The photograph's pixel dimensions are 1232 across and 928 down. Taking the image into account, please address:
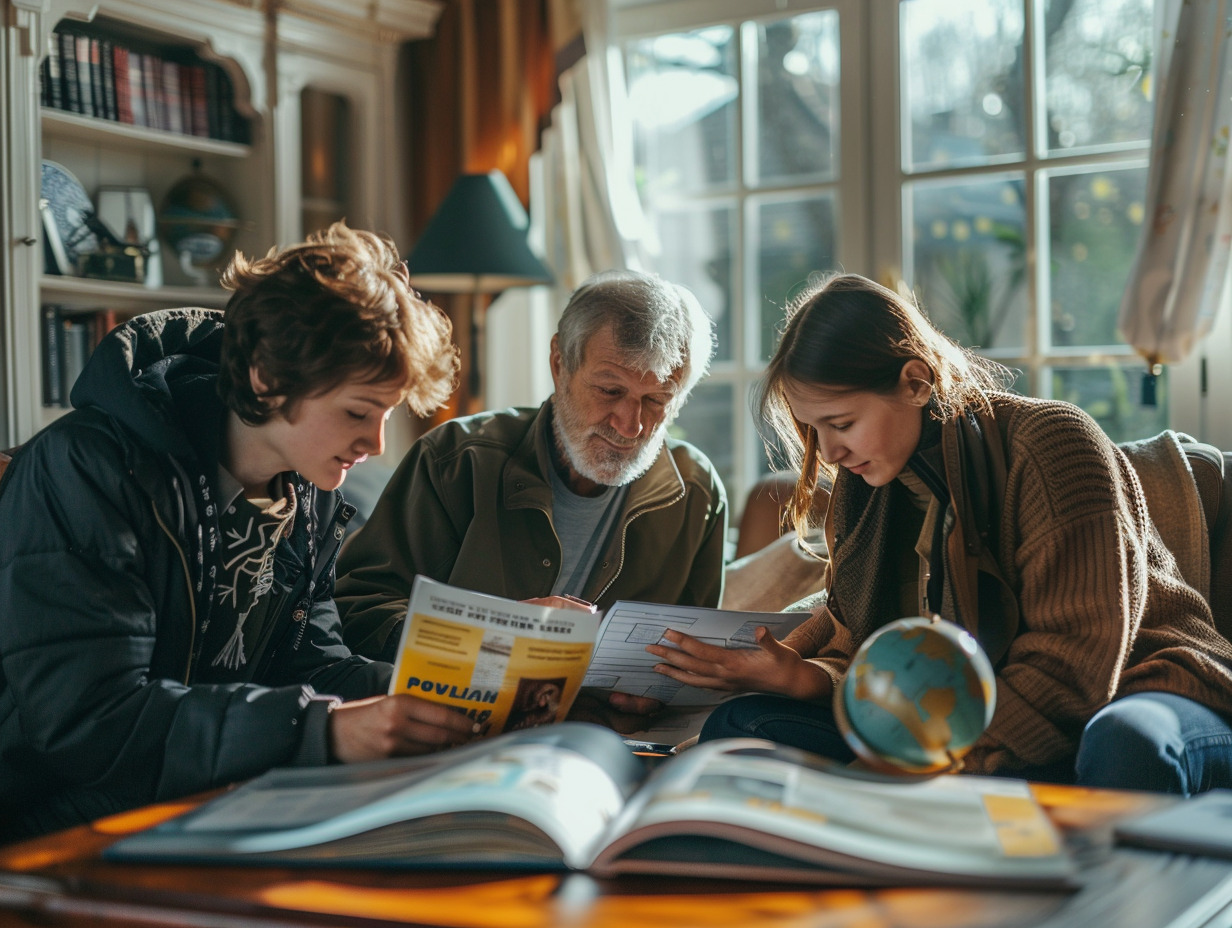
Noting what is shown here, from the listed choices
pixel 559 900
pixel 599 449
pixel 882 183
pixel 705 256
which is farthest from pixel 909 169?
pixel 559 900

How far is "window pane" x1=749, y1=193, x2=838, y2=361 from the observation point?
3301 millimetres

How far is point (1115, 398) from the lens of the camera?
115 inches

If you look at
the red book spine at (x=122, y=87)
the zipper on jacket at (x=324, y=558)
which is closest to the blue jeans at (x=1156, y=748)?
the zipper on jacket at (x=324, y=558)

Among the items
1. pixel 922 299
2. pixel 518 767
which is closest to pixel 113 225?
pixel 922 299

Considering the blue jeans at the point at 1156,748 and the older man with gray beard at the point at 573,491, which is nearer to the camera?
the blue jeans at the point at 1156,748

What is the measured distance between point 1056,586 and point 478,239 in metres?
2.04

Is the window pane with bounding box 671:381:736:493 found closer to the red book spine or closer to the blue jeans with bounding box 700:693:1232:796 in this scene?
the red book spine

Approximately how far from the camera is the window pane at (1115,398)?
2863mm

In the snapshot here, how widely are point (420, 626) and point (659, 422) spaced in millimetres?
959

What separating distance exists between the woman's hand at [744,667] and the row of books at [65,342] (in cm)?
201

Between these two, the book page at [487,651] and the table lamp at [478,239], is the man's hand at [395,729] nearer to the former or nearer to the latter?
the book page at [487,651]

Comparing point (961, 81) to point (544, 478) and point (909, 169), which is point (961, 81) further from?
point (544, 478)

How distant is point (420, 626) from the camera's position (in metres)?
1.15

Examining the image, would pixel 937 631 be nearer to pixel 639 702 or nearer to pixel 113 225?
pixel 639 702
